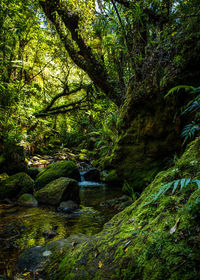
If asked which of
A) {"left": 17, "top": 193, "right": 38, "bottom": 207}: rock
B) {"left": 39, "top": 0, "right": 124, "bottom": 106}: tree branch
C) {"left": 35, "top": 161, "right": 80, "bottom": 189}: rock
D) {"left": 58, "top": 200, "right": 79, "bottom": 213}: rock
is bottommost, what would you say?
{"left": 58, "top": 200, "right": 79, "bottom": 213}: rock

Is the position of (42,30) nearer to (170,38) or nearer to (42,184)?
(170,38)

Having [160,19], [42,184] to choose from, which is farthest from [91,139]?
[160,19]

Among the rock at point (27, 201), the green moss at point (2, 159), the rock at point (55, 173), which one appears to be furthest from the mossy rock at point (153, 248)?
the green moss at point (2, 159)

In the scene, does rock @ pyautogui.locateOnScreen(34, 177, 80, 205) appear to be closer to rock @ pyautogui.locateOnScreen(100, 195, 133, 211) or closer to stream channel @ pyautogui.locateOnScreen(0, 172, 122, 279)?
stream channel @ pyautogui.locateOnScreen(0, 172, 122, 279)

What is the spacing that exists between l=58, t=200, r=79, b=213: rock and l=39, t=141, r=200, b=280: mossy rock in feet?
11.1

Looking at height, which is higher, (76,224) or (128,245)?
(128,245)

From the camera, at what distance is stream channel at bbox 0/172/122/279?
2842 millimetres

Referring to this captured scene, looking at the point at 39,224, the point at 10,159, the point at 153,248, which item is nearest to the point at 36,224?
the point at 39,224

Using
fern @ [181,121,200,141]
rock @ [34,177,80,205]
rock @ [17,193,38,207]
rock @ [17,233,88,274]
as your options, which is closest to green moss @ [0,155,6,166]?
rock @ [17,193,38,207]

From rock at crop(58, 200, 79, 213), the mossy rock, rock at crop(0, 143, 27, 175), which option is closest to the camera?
the mossy rock

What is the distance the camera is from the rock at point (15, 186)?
602 cm

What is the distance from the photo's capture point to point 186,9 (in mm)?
3619

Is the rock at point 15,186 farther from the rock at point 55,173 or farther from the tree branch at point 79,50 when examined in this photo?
the tree branch at point 79,50

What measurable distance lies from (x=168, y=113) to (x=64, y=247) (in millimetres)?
3632
